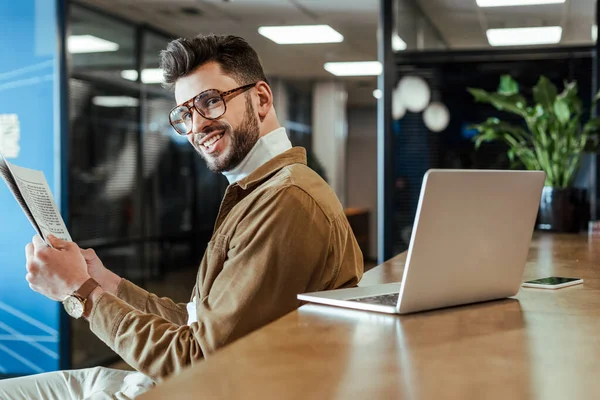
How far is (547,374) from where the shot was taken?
2.89 ft

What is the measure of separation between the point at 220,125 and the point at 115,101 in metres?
4.42

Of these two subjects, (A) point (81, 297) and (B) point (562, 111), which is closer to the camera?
(A) point (81, 297)

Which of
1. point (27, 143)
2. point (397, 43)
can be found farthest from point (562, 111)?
point (27, 143)

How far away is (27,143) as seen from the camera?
189 inches

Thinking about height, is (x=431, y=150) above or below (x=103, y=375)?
above

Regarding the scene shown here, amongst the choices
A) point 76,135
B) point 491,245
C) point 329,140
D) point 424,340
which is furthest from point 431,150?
point 329,140

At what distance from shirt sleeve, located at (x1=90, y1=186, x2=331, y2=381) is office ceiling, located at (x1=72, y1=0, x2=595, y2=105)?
3789 millimetres

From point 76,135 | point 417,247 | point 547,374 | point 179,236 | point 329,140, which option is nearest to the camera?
point 547,374

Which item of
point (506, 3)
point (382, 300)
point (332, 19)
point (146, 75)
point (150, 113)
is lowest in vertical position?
point (382, 300)

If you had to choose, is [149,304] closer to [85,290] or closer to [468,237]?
[85,290]

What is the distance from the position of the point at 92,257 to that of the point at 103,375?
0.31 m

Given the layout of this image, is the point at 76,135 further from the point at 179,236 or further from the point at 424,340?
the point at 424,340

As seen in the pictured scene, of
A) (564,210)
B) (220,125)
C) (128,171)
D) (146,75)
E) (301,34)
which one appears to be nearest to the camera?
(220,125)

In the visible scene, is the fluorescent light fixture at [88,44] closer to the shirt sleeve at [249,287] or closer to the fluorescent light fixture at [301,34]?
the fluorescent light fixture at [301,34]
